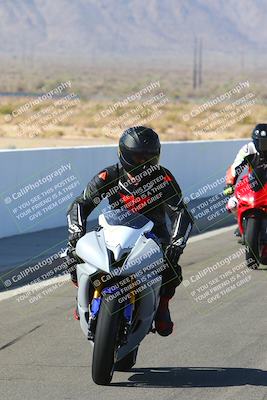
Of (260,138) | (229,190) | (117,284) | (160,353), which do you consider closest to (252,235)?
(229,190)

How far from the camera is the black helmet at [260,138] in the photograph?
1272 centimetres

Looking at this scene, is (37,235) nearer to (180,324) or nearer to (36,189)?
(36,189)

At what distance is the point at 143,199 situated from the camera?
7.67 metres

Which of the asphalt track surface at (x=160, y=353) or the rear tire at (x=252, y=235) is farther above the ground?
the asphalt track surface at (x=160, y=353)

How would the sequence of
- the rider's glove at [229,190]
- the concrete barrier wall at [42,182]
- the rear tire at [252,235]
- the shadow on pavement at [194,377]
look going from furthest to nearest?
1. the concrete barrier wall at [42,182]
2. the rider's glove at [229,190]
3. the rear tire at [252,235]
4. the shadow on pavement at [194,377]

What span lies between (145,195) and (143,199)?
32 mm

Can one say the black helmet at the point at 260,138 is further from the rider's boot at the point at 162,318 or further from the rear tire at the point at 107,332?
the rear tire at the point at 107,332

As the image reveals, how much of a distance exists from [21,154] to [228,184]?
4.15 meters

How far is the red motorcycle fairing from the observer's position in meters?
13.1

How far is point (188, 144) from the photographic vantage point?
A: 868 inches

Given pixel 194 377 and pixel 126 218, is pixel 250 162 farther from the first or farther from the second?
pixel 126 218

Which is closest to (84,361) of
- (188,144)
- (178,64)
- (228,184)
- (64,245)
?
(228,184)

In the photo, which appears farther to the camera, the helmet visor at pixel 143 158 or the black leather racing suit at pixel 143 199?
the black leather racing suit at pixel 143 199

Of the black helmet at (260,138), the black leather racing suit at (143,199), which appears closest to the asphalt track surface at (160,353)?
the black leather racing suit at (143,199)
